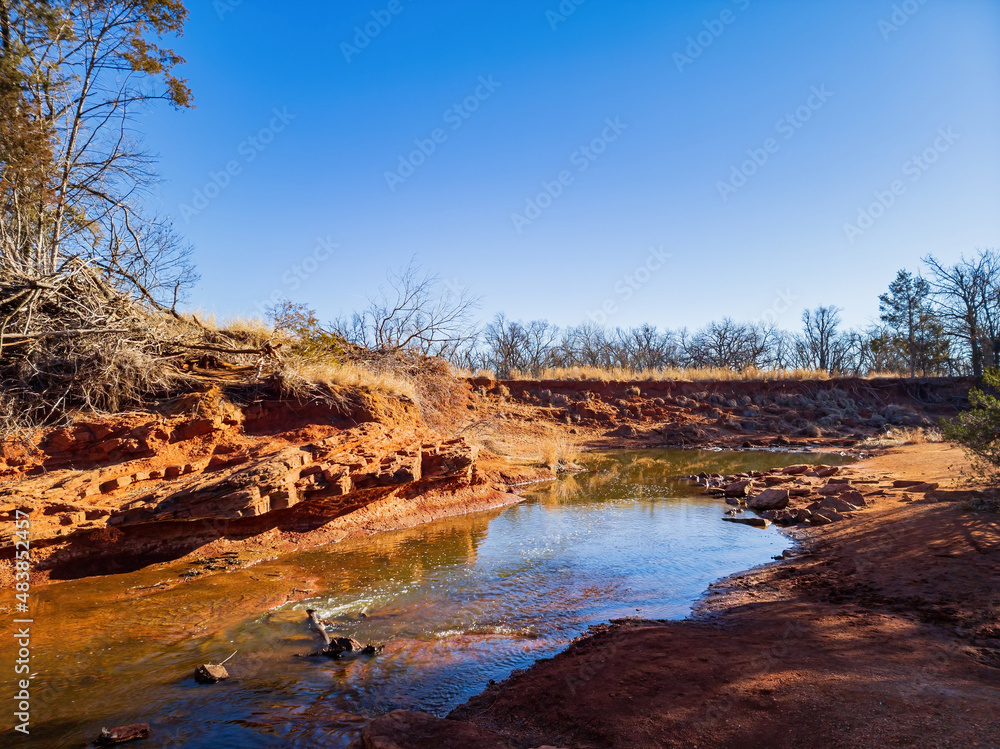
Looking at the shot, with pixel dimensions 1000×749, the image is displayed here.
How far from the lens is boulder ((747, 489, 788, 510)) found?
951cm

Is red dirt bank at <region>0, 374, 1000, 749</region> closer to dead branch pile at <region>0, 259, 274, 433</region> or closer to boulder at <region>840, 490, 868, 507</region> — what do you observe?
boulder at <region>840, 490, 868, 507</region>

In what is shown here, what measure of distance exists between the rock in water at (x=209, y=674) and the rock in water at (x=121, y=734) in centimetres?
61

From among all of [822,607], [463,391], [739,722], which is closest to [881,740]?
[739,722]

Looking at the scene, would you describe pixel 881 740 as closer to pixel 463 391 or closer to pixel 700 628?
pixel 700 628

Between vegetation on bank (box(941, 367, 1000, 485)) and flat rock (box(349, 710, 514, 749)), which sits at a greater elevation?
vegetation on bank (box(941, 367, 1000, 485))

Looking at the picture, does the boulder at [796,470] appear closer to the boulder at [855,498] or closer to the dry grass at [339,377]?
the boulder at [855,498]

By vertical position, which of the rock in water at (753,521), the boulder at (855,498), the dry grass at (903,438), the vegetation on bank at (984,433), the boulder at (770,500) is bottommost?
the rock in water at (753,521)

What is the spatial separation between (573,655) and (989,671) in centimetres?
262

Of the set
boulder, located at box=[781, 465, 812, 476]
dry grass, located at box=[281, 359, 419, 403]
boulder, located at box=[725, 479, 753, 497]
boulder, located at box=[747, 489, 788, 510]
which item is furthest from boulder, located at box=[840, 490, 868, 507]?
dry grass, located at box=[281, 359, 419, 403]

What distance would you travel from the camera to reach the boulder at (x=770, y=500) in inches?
374

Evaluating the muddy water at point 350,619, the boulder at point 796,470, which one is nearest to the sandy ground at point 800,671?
the muddy water at point 350,619

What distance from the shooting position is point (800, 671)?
327 centimetres

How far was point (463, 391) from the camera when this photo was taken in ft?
67.4

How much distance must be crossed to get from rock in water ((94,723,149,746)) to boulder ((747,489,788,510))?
9669mm
